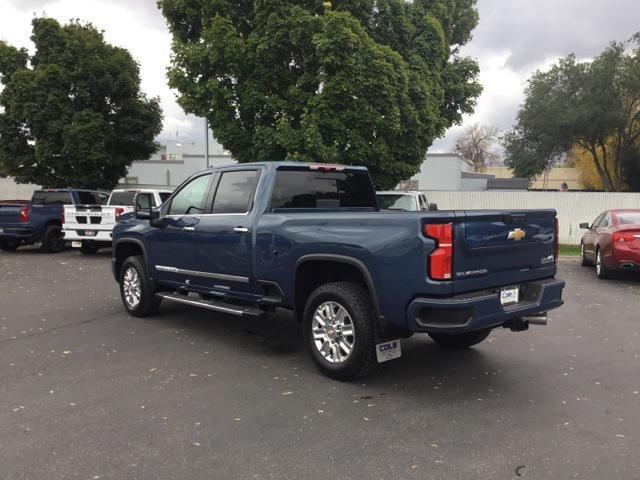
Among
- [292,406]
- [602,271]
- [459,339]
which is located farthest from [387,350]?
[602,271]

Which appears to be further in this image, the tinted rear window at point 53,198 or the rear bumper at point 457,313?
the tinted rear window at point 53,198

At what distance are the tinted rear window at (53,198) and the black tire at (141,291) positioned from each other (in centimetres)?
928

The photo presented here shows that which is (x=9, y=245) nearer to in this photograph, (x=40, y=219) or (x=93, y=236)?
(x=40, y=219)

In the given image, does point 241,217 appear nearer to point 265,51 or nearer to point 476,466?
point 476,466

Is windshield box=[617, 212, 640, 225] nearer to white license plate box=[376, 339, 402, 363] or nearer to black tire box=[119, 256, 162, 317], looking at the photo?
white license plate box=[376, 339, 402, 363]

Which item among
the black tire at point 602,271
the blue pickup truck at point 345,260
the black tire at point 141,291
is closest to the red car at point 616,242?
the black tire at point 602,271

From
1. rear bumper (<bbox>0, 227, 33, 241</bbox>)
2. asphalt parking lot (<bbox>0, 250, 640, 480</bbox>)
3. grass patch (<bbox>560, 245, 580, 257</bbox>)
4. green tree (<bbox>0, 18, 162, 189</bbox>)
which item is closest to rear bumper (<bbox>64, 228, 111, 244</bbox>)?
rear bumper (<bbox>0, 227, 33, 241</bbox>)

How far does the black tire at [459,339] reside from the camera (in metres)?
5.95

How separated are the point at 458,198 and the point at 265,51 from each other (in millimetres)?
11141

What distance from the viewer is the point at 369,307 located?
480 cm

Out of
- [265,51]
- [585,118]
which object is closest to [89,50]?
[265,51]

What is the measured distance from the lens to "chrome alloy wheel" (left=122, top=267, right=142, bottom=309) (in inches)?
297

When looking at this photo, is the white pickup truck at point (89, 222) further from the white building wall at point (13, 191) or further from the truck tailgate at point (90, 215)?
the white building wall at point (13, 191)

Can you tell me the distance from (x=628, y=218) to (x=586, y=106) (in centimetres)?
2320
